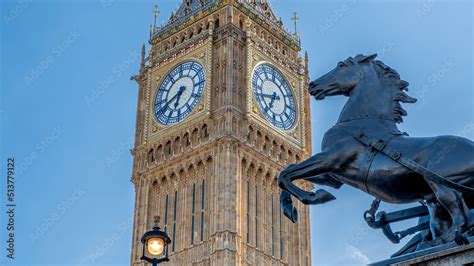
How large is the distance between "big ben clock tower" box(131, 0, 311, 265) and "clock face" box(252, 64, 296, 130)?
7 centimetres

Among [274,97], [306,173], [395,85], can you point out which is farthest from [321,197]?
[274,97]

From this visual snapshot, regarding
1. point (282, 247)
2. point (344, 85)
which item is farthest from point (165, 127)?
point (344, 85)

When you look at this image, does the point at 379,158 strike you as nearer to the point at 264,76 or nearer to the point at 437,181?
the point at 437,181

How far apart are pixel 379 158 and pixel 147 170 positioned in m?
41.7

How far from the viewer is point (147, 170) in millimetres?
50000

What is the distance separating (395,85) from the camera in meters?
9.58

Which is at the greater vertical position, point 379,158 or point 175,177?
point 175,177

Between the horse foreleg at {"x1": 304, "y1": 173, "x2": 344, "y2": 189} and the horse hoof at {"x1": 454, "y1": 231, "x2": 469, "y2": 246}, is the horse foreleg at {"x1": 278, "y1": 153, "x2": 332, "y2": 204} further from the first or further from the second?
the horse hoof at {"x1": 454, "y1": 231, "x2": 469, "y2": 246}

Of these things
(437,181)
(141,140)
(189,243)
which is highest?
(141,140)

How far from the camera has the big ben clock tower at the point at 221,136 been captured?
151ft

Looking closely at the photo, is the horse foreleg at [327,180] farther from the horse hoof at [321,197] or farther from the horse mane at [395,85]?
the horse mane at [395,85]

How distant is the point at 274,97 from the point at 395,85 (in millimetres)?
41140

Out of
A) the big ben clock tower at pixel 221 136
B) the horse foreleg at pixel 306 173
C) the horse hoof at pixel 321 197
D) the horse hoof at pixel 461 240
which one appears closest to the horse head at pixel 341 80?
the horse foreleg at pixel 306 173

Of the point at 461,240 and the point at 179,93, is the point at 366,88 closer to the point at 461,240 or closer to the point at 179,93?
the point at 461,240
